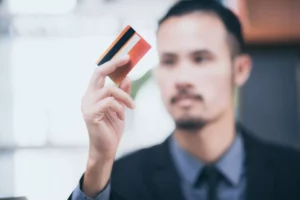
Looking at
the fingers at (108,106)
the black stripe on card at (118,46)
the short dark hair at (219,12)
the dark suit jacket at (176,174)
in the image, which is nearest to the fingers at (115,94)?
the fingers at (108,106)

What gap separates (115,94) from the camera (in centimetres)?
169

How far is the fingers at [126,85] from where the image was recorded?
174 cm

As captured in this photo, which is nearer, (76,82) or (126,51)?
(126,51)

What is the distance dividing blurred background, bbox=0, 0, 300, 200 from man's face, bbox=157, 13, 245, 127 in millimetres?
44

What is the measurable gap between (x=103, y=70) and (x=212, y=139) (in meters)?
0.47

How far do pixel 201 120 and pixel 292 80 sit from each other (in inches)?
14.6

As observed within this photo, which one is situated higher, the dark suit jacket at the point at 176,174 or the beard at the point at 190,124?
the beard at the point at 190,124

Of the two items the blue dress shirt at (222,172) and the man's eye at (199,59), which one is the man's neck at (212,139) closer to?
the blue dress shirt at (222,172)

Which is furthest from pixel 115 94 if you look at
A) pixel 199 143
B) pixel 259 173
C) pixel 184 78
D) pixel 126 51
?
pixel 259 173

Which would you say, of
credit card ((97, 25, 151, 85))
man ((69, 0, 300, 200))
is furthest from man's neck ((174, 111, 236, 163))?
credit card ((97, 25, 151, 85))

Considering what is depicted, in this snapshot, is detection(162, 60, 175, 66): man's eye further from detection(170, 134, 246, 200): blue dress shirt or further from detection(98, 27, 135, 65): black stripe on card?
detection(170, 134, 246, 200): blue dress shirt

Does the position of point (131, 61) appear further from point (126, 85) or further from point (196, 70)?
point (196, 70)

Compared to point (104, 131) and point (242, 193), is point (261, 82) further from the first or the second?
point (104, 131)

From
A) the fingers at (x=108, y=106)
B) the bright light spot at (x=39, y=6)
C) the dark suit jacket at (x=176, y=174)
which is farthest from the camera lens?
the bright light spot at (x=39, y=6)
